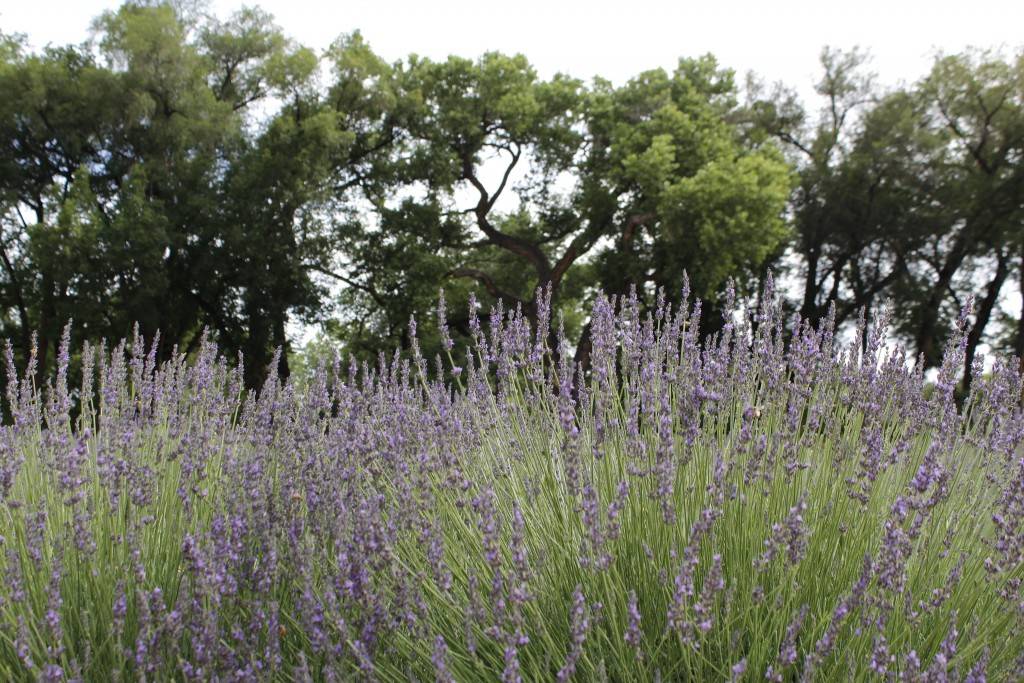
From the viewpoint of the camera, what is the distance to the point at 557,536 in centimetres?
260

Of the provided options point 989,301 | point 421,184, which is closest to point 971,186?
point 989,301

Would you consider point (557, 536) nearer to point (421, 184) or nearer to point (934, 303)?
point (421, 184)

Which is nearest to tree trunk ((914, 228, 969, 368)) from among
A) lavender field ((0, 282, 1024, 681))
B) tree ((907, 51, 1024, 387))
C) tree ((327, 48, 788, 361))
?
tree ((907, 51, 1024, 387))

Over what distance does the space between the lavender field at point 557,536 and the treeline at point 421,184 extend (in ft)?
55.0

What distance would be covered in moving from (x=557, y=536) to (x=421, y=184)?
20403 millimetres

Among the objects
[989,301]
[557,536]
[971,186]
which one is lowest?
[557,536]

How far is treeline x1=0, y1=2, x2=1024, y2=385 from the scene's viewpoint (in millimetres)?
19578

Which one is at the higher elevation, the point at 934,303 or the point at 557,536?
the point at 934,303

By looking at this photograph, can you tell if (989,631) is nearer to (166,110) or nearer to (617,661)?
(617,661)

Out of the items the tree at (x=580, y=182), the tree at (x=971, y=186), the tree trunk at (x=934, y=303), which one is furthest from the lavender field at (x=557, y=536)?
the tree trunk at (x=934, y=303)

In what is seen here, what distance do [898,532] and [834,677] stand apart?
53 cm

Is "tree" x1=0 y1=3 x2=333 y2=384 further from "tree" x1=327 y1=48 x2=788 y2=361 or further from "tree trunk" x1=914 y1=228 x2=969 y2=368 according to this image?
"tree trunk" x1=914 y1=228 x2=969 y2=368

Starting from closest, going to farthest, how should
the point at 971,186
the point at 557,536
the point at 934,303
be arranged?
the point at 557,536, the point at 971,186, the point at 934,303

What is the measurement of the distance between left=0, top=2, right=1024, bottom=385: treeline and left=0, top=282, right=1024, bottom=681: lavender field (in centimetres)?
1678
